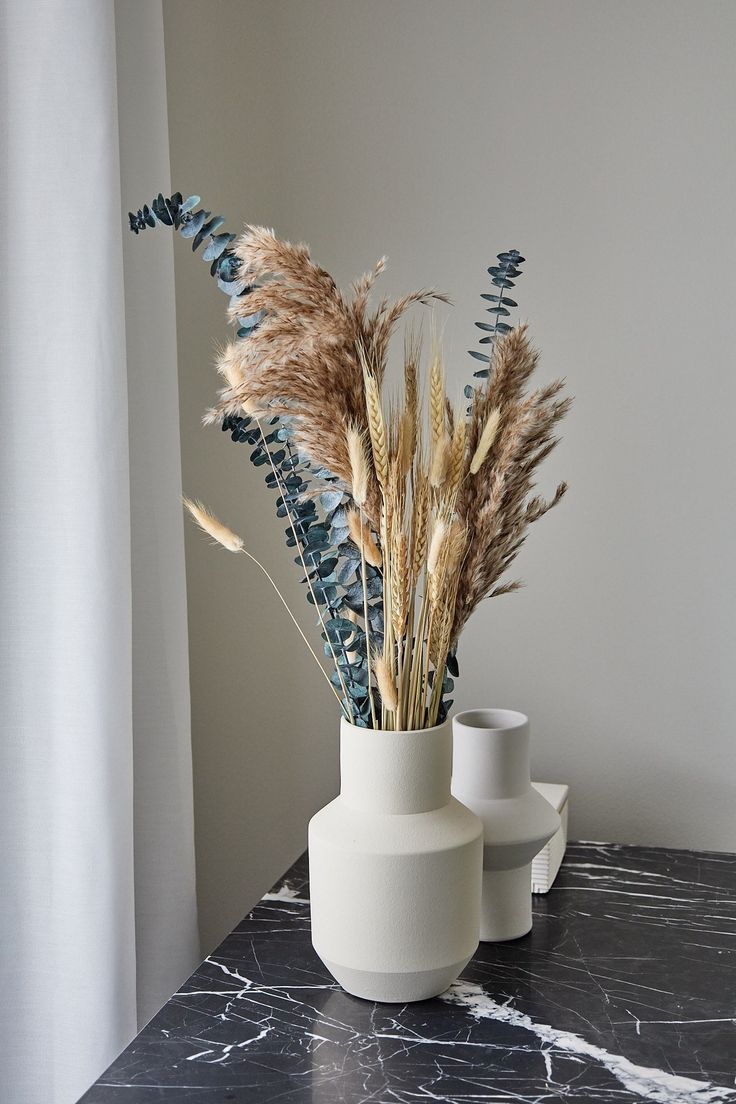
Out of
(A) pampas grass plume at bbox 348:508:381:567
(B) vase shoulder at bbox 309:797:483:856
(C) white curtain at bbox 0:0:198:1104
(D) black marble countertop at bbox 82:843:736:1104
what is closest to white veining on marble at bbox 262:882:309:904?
(D) black marble countertop at bbox 82:843:736:1104

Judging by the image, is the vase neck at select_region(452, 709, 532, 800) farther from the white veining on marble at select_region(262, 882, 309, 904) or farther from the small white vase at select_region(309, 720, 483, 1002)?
the white veining on marble at select_region(262, 882, 309, 904)

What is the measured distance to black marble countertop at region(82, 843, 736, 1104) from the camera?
831 millimetres

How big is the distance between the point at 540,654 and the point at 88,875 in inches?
27.3

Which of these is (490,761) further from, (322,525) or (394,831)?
(322,525)

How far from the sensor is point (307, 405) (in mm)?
860

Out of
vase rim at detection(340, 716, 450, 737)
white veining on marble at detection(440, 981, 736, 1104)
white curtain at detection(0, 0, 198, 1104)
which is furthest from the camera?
white curtain at detection(0, 0, 198, 1104)

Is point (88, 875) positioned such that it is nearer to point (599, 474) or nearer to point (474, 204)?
point (599, 474)

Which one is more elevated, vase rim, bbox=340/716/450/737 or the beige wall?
the beige wall

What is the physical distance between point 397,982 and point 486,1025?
0.29ft

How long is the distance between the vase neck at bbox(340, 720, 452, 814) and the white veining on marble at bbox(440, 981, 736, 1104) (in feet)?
0.64

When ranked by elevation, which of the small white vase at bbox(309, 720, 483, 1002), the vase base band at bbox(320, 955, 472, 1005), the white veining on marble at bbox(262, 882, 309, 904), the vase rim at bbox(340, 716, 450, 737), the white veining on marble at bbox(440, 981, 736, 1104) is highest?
Answer: the vase rim at bbox(340, 716, 450, 737)

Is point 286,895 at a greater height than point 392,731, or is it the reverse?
point 392,731

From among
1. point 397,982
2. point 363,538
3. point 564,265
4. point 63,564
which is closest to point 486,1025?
point 397,982

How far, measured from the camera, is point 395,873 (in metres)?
0.90
